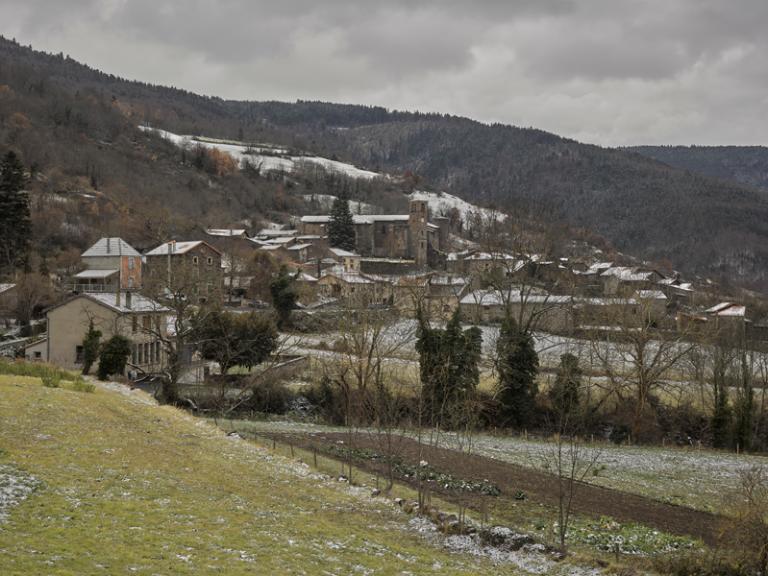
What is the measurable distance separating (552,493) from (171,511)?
11.6 meters

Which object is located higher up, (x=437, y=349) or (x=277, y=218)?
(x=277, y=218)

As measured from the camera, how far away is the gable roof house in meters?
65.4

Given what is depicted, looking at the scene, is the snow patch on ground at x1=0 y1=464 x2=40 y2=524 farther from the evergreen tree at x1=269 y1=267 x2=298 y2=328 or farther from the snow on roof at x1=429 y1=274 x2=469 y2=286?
the snow on roof at x1=429 y1=274 x2=469 y2=286

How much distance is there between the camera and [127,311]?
39.6m

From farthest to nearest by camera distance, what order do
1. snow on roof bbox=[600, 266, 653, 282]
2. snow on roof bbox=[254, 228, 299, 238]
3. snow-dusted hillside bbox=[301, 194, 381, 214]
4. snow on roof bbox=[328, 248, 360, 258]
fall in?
1. snow-dusted hillside bbox=[301, 194, 381, 214]
2. snow on roof bbox=[254, 228, 299, 238]
3. snow on roof bbox=[328, 248, 360, 258]
4. snow on roof bbox=[600, 266, 653, 282]

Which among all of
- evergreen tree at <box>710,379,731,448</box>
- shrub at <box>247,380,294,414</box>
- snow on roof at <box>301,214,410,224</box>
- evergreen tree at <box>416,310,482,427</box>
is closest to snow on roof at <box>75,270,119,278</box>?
shrub at <box>247,380,294,414</box>

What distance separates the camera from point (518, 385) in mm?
37531

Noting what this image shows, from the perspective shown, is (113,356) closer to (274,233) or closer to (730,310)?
(730,310)

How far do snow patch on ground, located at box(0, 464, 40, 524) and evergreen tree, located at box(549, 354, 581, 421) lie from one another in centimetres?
2627

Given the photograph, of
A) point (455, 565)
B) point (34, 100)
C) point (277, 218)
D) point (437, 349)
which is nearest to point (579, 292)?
point (437, 349)

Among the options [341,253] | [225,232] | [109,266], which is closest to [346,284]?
[341,253]

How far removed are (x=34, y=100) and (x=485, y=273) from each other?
14612 cm

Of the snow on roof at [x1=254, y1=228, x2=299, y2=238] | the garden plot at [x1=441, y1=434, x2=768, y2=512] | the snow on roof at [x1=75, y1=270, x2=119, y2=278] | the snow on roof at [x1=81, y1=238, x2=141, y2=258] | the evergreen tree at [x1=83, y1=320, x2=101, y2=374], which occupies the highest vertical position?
the snow on roof at [x1=254, y1=228, x2=299, y2=238]

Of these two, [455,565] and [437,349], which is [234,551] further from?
[437,349]
